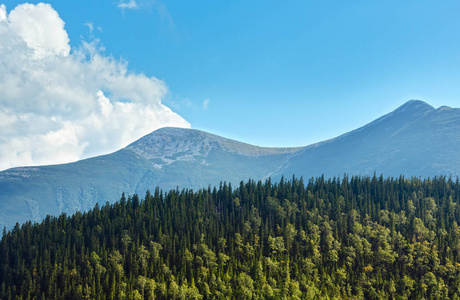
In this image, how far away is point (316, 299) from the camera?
191625 mm

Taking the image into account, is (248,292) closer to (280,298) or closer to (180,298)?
(280,298)

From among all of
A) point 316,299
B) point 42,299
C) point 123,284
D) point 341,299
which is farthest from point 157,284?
point 341,299

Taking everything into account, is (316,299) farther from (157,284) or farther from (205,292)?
(157,284)

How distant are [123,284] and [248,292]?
55.7 m

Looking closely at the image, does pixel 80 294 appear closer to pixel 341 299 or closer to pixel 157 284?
pixel 157 284

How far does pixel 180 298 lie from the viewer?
186875 millimetres

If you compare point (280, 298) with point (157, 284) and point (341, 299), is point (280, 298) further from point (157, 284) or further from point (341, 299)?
point (157, 284)

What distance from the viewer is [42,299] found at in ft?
Answer: 652

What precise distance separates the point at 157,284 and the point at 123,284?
15.1 metres

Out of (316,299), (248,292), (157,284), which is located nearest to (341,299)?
(316,299)

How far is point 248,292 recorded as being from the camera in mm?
188500

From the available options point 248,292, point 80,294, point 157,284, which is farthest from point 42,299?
point 248,292

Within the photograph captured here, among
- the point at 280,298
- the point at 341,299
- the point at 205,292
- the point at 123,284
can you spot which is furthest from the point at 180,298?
the point at 341,299

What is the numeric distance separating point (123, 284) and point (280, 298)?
6923cm
